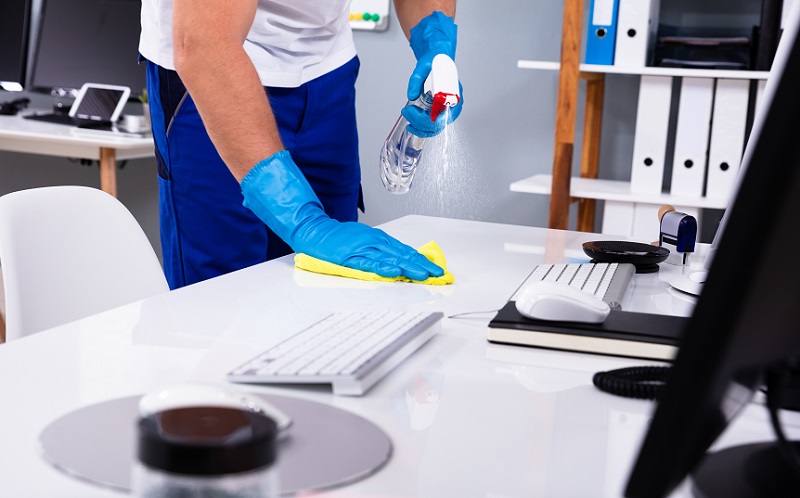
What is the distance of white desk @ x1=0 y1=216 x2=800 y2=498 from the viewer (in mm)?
626

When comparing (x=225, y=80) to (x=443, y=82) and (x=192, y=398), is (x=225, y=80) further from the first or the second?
(x=192, y=398)

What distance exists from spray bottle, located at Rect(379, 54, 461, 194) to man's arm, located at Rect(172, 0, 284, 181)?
0.87 ft

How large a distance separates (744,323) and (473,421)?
0.37 m

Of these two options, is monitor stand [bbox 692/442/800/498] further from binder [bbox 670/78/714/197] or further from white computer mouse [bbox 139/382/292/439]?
binder [bbox 670/78/714/197]

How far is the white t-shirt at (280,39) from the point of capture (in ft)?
5.31

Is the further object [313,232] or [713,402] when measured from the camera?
[313,232]

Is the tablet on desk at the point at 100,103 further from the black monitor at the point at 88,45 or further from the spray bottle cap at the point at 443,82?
the spray bottle cap at the point at 443,82

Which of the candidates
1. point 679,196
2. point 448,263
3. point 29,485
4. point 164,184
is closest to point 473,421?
point 29,485

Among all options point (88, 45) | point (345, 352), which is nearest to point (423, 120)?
point (345, 352)

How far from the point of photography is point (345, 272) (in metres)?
1.30

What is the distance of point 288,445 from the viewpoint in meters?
0.63

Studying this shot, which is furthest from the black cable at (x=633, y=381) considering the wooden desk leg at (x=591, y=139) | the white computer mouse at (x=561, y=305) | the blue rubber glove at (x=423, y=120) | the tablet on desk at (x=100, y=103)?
the tablet on desk at (x=100, y=103)

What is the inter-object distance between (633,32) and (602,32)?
0.31 feet

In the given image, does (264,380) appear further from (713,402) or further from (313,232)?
(313,232)
